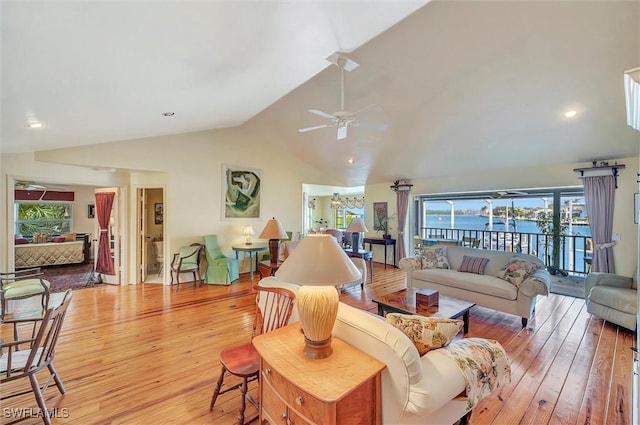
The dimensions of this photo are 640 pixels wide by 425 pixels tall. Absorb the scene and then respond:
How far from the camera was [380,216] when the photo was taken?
7688mm

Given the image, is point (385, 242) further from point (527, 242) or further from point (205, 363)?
point (205, 363)

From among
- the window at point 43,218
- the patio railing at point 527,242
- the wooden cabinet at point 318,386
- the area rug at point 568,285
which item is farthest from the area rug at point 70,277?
the area rug at point 568,285

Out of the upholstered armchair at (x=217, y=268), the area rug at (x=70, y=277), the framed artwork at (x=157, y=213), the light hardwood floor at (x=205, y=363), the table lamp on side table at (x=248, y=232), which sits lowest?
the light hardwood floor at (x=205, y=363)

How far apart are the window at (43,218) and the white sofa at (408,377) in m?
9.95

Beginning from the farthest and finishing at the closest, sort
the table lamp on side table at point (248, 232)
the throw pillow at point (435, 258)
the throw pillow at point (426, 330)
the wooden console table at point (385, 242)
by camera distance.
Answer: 1. the wooden console table at point (385, 242)
2. the table lamp on side table at point (248, 232)
3. the throw pillow at point (435, 258)
4. the throw pillow at point (426, 330)

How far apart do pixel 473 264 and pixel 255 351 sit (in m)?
3.72

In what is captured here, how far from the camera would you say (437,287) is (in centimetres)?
432

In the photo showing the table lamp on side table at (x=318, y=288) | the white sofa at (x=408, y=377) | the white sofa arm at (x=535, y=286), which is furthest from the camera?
the white sofa arm at (x=535, y=286)

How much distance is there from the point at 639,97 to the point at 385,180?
5.67 m

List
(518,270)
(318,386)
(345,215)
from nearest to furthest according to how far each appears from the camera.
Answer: (318,386)
(518,270)
(345,215)

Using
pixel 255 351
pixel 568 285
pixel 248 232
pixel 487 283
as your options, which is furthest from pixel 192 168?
pixel 568 285

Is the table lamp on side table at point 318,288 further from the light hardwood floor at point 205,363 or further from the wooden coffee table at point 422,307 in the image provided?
the wooden coffee table at point 422,307

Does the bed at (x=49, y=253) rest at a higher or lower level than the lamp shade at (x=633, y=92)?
lower

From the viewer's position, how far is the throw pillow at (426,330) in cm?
160
